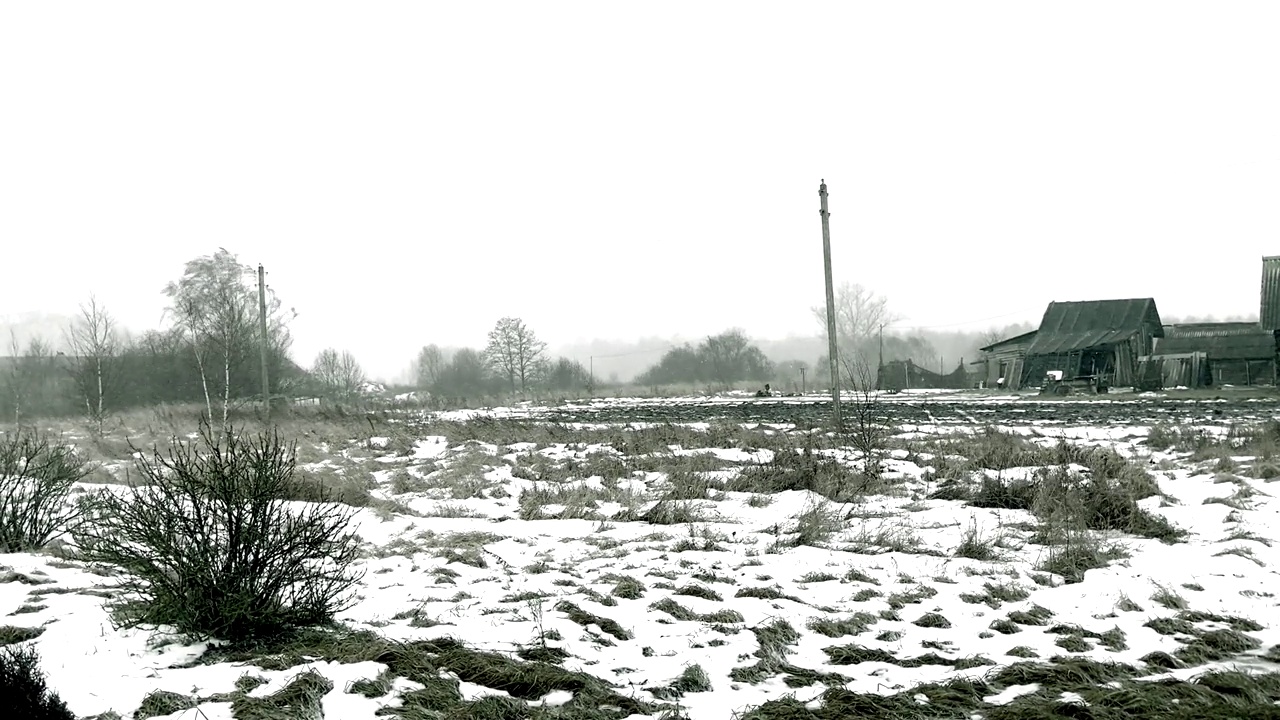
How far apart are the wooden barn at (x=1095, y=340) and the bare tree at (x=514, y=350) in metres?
44.3

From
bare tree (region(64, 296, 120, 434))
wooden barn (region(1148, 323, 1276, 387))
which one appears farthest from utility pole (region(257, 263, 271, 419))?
wooden barn (region(1148, 323, 1276, 387))

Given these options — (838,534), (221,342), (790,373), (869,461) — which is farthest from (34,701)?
(790,373)

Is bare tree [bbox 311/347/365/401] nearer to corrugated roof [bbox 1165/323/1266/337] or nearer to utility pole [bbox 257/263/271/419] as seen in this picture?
utility pole [bbox 257/263/271/419]

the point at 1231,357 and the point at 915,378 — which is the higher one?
the point at 1231,357

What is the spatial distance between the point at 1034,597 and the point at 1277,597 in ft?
5.63

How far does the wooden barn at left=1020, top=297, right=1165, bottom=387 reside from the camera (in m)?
42.0

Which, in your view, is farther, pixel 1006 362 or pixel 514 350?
pixel 514 350

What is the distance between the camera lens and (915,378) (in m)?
58.7

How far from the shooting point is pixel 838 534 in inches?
330

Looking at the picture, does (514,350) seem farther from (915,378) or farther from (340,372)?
(915,378)

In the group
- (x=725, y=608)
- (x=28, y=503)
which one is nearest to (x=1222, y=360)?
(x=725, y=608)

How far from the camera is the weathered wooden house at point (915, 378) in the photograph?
5597 centimetres

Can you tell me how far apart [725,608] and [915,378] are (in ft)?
186

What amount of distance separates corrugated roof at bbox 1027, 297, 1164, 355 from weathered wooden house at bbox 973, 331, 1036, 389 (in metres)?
0.97
